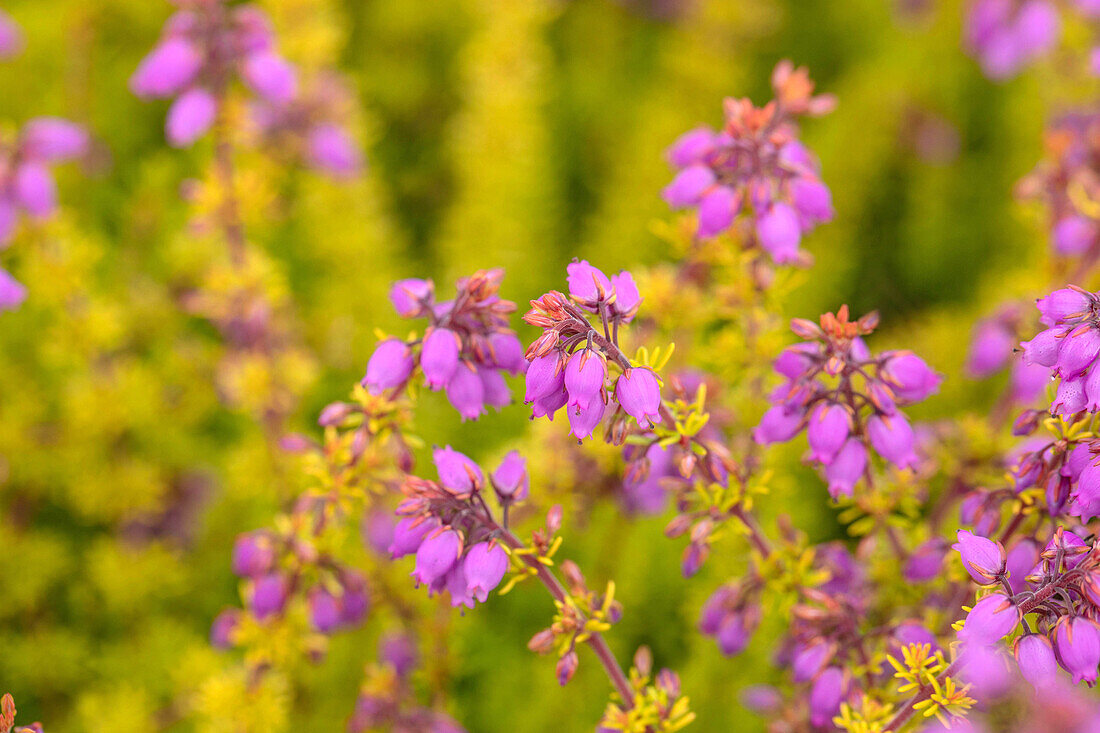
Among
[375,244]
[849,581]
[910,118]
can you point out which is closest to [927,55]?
[910,118]

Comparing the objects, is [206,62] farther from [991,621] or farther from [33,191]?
[991,621]


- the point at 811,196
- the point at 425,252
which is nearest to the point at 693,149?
the point at 811,196

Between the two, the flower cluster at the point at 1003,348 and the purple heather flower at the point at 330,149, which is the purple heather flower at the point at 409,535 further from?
the purple heather flower at the point at 330,149

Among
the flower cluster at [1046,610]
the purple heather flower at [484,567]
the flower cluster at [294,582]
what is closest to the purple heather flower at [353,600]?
the flower cluster at [294,582]

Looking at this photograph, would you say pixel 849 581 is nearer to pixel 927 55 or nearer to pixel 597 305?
pixel 597 305

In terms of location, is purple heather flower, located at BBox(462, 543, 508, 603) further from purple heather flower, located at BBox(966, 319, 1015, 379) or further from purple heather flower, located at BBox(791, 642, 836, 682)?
purple heather flower, located at BBox(966, 319, 1015, 379)

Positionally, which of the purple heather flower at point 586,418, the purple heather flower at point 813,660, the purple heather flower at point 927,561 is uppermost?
the purple heather flower at point 586,418
